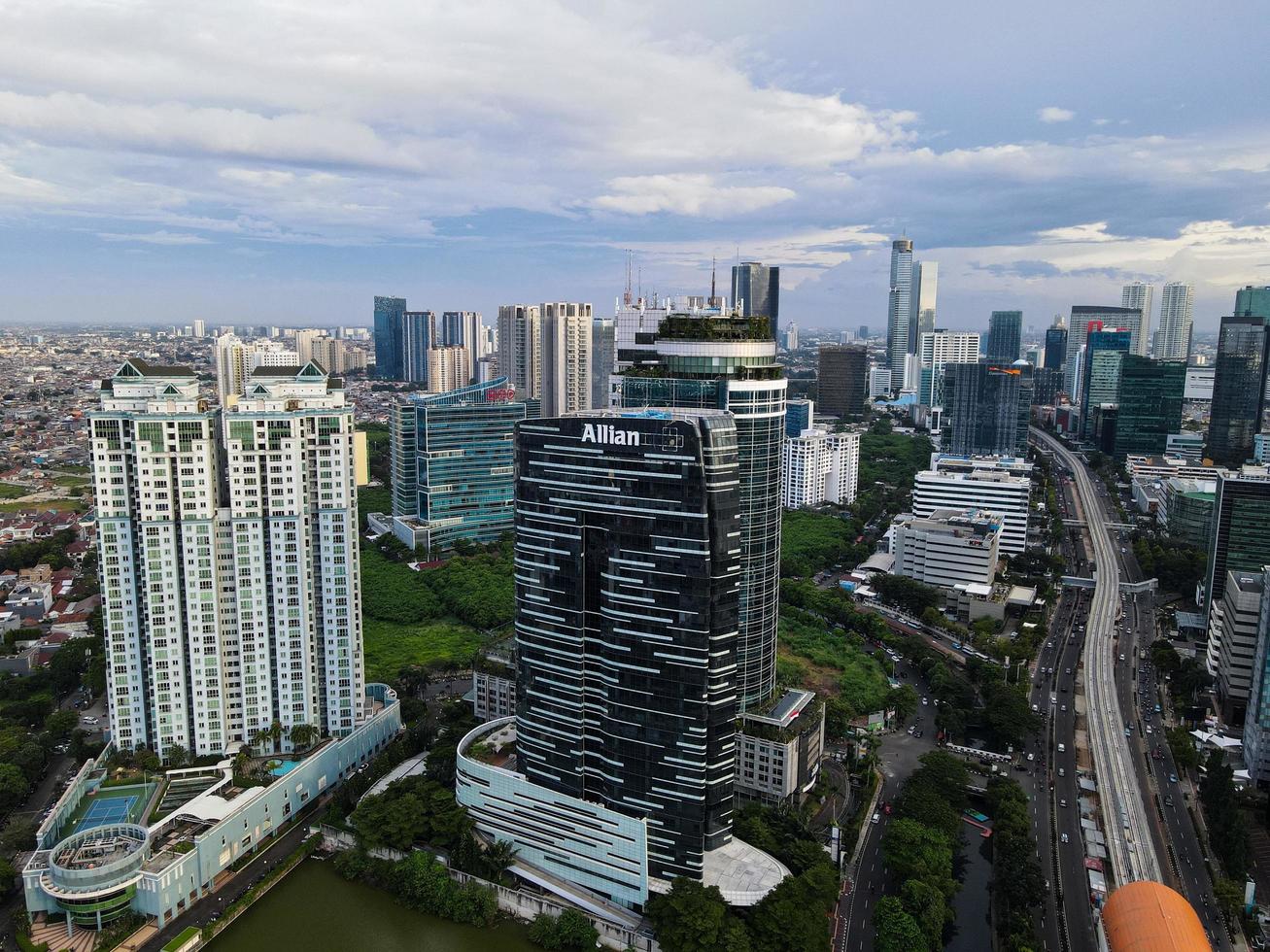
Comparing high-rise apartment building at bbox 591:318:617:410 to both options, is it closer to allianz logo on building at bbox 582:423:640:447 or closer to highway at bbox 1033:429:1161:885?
highway at bbox 1033:429:1161:885

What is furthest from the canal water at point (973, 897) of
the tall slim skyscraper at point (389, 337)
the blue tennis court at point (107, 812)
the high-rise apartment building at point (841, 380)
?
the tall slim skyscraper at point (389, 337)

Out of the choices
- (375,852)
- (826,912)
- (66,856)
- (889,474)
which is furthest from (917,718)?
(889,474)

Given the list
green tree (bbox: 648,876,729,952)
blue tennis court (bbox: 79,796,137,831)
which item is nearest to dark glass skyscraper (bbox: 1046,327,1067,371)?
green tree (bbox: 648,876,729,952)

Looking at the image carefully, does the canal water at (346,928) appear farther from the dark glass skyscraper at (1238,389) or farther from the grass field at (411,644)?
the dark glass skyscraper at (1238,389)

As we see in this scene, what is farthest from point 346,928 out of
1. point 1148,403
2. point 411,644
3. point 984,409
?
point 1148,403

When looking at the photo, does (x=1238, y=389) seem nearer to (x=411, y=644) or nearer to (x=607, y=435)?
(x=411, y=644)
